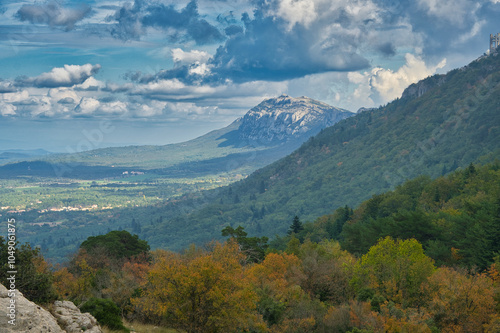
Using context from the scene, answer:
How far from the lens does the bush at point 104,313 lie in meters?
26.9

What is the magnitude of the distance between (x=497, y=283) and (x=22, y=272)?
38341 millimetres

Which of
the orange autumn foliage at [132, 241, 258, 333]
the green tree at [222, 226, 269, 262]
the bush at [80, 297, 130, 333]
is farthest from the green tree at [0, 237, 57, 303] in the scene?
the green tree at [222, 226, 269, 262]

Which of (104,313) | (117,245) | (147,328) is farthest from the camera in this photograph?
(117,245)

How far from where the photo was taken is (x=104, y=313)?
27.4m

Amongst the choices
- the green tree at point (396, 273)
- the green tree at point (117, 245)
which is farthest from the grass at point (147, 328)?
the green tree at point (117, 245)

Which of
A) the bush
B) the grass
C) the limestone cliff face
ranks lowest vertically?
the grass

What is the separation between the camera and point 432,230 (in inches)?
2628

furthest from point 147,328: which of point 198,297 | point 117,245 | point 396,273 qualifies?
point 117,245

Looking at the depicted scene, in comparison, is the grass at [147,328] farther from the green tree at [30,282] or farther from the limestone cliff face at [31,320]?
the limestone cliff face at [31,320]

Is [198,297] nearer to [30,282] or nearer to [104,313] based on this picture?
[104,313]

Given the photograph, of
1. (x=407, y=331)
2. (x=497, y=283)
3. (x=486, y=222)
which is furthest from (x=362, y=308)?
(x=486, y=222)

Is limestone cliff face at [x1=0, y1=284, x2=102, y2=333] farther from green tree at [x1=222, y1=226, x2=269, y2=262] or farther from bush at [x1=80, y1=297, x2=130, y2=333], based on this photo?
green tree at [x1=222, y1=226, x2=269, y2=262]

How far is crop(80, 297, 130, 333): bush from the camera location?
26.9m

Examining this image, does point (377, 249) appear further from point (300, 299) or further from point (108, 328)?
point (108, 328)
